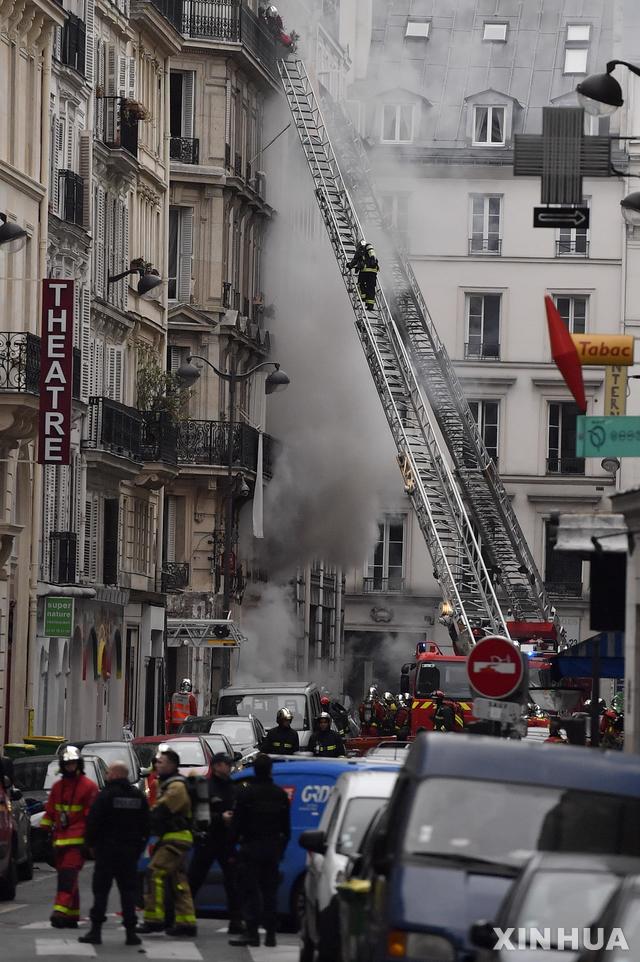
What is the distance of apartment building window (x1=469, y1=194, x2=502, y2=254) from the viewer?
84125mm

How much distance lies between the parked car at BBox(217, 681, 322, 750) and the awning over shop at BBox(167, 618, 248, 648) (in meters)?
11.6

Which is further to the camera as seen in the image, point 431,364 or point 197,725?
point 431,364

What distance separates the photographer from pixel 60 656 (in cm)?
4872

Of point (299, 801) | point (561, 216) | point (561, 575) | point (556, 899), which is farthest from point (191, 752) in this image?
point (561, 575)

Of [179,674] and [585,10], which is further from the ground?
[585,10]

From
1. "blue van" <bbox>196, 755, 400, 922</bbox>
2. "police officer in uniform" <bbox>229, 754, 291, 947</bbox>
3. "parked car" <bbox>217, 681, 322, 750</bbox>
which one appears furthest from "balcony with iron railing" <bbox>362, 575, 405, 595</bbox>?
"police officer in uniform" <bbox>229, 754, 291, 947</bbox>

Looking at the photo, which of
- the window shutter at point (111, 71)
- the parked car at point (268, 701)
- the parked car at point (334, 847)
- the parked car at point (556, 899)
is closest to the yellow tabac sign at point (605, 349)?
the parked car at point (334, 847)

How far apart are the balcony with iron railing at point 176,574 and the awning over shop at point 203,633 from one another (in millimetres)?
1649

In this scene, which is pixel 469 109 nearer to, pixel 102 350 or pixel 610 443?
pixel 102 350

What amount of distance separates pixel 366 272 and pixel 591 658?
27.6m

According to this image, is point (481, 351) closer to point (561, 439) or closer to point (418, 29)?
point (561, 439)

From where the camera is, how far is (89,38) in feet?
170

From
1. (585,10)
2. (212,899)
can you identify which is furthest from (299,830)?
(585,10)

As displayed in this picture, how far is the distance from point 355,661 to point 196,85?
24178 millimetres
